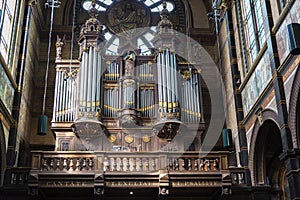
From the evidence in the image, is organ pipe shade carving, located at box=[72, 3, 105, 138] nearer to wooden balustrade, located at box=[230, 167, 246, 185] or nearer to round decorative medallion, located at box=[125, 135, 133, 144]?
round decorative medallion, located at box=[125, 135, 133, 144]

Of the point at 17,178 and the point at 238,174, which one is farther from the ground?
the point at 238,174

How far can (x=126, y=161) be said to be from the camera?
46.5 feet

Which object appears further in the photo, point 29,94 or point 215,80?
point 215,80

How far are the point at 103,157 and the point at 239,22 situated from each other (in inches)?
270

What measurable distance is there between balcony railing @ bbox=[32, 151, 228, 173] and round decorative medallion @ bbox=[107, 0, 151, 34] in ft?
26.0

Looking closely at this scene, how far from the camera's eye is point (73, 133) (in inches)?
643

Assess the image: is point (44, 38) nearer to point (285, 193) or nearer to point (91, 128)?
point (91, 128)

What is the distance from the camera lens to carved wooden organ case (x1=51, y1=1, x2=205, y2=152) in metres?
16.2

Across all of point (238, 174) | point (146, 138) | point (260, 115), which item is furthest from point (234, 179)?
point (146, 138)

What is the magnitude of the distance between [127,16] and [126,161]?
28.7 ft

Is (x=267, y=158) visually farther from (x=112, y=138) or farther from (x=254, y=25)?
(x=112, y=138)

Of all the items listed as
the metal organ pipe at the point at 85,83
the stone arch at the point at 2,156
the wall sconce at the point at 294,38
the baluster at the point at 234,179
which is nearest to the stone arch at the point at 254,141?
the baluster at the point at 234,179

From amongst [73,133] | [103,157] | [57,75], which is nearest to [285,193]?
[103,157]

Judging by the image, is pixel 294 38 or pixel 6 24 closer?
pixel 294 38
